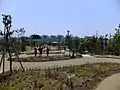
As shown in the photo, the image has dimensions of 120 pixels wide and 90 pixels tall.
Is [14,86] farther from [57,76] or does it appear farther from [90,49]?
[90,49]

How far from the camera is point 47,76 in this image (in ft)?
47.8

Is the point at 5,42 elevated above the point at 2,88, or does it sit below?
above

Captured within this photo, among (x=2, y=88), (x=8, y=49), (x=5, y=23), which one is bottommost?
(x=2, y=88)

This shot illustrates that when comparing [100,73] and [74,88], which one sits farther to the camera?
[100,73]

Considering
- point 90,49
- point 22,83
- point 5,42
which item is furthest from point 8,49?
point 90,49

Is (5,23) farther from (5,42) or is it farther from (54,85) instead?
(54,85)

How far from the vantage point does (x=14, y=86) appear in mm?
13406

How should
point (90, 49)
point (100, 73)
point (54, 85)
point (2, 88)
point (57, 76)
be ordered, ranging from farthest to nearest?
point (90, 49) → point (100, 73) → point (57, 76) → point (2, 88) → point (54, 85)

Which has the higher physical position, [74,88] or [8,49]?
[8,49]

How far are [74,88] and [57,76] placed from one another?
10.5ft

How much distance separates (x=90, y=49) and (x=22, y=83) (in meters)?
31.2

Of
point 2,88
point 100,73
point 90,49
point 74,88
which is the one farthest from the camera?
point 90,49

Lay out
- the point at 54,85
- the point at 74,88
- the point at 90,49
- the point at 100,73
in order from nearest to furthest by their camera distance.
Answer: the point at 74,88 → the point at 54,85 → the point at 100,73 → the point at 90,49

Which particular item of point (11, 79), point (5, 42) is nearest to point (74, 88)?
point (11, 79)
